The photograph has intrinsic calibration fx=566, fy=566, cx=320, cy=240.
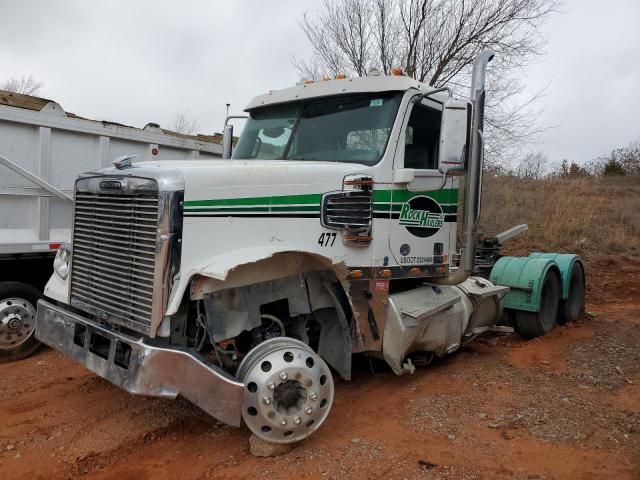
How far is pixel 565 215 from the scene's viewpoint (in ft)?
52.0

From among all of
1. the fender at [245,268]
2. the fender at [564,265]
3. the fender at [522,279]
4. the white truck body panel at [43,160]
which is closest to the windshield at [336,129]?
the fender at [245,268]

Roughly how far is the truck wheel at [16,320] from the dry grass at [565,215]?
1099 cm

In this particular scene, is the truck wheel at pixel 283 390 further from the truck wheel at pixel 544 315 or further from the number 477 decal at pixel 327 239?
the truck wheel at pixel 544 315

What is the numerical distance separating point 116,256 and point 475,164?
3016 millimetres

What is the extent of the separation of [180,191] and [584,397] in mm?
3765

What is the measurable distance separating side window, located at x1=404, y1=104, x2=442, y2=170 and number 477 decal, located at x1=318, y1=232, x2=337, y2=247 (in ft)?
3.21

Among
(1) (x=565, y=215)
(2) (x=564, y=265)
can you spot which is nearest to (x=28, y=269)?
(2) (x=564, y=265)

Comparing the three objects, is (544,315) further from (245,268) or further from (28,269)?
(28,269)

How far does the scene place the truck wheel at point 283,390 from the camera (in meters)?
3.51

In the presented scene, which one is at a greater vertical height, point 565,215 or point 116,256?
point 565,215

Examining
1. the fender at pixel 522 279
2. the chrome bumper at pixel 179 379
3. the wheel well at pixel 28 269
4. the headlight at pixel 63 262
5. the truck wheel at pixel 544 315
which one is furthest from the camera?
the truck wheel at pixel 544 315

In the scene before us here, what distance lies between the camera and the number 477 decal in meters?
4.26

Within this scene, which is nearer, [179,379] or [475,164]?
[179,379]

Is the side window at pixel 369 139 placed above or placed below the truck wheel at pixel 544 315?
above
